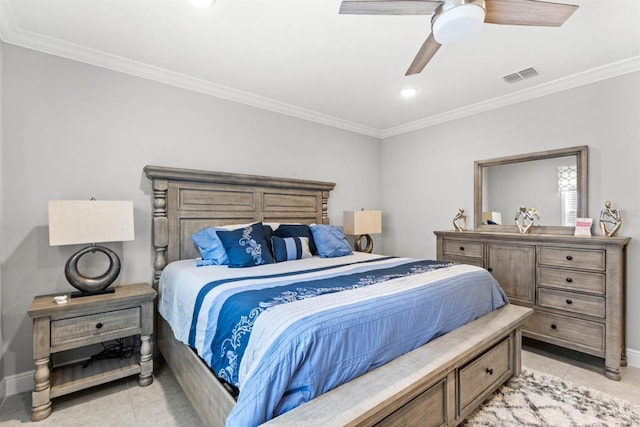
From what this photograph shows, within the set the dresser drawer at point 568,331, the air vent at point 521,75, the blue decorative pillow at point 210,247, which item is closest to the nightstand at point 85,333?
the blue decorative pillow at point 210,247

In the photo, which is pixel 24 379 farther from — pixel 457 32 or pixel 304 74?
pixel 457 32

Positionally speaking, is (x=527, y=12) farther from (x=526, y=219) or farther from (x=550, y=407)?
(x=550, y=407)

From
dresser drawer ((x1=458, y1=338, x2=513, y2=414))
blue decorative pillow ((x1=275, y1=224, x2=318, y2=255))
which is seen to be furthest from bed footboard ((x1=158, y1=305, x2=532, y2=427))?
blue decorative pillow ((x1=275, y1=224, x2=318, y2=255))

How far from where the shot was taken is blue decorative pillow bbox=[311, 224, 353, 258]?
123 inches

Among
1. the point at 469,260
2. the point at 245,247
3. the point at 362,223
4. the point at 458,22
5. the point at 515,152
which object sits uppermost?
the point at 458,22

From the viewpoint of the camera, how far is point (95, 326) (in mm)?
2117

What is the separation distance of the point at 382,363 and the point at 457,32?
173 cm

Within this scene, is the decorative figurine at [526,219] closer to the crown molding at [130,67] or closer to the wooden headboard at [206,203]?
the wooden headboard at [206,203]

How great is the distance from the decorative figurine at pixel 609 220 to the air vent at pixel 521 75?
4.39 ft

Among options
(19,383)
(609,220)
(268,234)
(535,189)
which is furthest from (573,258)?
(19,383)

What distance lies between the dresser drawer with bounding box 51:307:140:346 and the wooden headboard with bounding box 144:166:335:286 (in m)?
0.47

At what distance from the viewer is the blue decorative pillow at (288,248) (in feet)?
9.27

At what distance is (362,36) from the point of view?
227cm

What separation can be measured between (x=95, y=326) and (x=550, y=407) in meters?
3.08
